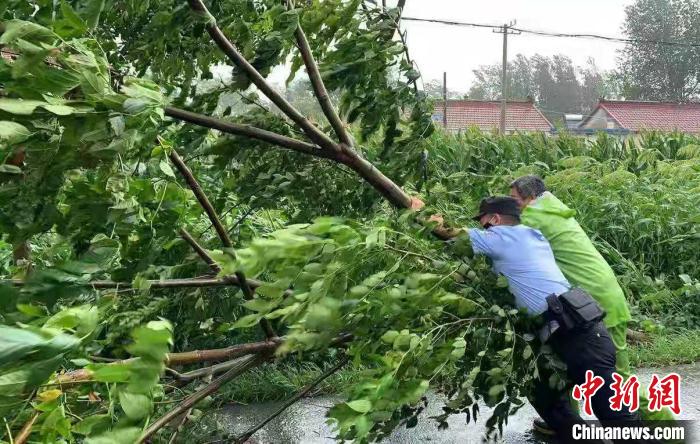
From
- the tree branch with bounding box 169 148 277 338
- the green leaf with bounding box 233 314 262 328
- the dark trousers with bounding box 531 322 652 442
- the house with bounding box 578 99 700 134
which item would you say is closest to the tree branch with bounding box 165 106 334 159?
the tree branch with bounding box 169 148 277 338

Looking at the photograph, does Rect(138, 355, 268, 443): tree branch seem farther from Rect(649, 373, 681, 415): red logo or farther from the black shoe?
the black shoe

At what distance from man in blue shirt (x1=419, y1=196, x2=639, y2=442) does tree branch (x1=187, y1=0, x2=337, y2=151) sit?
59 cm

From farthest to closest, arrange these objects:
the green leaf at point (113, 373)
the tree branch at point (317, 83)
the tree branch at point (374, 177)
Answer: the tree branch at point (374, 177), the tree branch at point (317, 83), the green leaf at point (113, 373)

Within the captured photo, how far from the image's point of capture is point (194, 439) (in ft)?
11.5

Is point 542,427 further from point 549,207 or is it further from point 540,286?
point 540,286

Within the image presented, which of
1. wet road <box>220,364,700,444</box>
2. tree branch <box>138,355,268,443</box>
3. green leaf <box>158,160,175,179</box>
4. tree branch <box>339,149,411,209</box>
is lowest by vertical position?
wet road <box>220,364,700,444</box>

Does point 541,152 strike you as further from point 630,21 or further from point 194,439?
point 630,21

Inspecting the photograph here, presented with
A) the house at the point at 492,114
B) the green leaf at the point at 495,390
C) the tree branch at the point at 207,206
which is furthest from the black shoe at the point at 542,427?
the house at the point at 492,114

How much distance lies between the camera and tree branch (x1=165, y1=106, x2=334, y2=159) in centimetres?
245

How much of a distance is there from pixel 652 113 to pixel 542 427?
2013 inches

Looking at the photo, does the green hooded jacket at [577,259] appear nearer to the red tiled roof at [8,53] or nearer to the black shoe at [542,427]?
the black shoe at [542,427]

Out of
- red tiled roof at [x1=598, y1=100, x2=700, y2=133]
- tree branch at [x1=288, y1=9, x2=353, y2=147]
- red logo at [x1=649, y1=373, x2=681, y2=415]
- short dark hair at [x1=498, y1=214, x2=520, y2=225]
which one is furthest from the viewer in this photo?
red tiled roof at [x1=598, y1=100, x2=700, y2=133]

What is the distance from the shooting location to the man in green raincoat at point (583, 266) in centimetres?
381

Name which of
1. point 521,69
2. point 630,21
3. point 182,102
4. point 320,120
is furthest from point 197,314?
point 521,69
